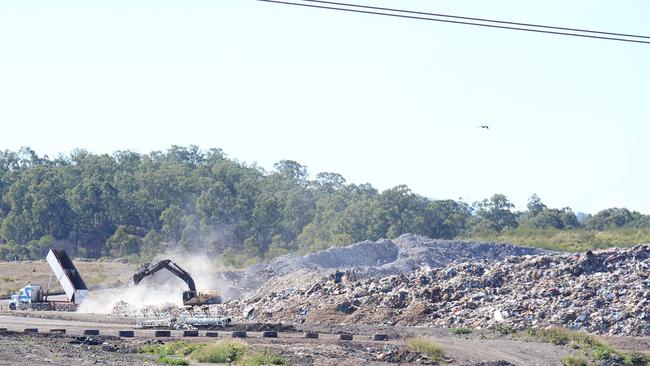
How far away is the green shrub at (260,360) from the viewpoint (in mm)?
31625

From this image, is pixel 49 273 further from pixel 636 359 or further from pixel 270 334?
pixel 636 359

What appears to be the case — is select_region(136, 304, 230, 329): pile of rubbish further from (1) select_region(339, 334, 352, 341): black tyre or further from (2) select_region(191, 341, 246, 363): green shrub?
(2) select_region(191, 341, 246, 363): green shrub

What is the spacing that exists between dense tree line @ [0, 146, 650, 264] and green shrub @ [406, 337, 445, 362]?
204 ft

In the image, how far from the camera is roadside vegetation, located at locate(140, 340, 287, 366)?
3209 centimetres

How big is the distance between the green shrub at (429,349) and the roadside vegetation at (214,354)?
16.9 feet

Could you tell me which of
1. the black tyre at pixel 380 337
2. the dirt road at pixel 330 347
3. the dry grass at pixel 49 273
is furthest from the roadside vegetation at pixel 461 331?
the dry grass at pixel 49 273

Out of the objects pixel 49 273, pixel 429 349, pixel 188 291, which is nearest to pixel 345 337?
A: pixel 429 349

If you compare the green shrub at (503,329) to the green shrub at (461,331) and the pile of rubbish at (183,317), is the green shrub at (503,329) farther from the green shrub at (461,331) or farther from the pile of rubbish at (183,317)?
the pile of rubbish at (183,317)

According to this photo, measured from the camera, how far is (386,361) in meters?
34.8

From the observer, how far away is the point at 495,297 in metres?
48.9

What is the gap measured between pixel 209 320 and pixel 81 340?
10.6m

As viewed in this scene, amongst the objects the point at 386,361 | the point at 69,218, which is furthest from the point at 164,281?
the point at 69,218

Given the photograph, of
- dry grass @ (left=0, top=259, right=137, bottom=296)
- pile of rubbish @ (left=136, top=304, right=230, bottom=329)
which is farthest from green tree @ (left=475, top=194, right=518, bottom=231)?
pile of rubbish @ (left=136, top=304, right=230, bottom=329)

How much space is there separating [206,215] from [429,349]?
8592 centimetres
